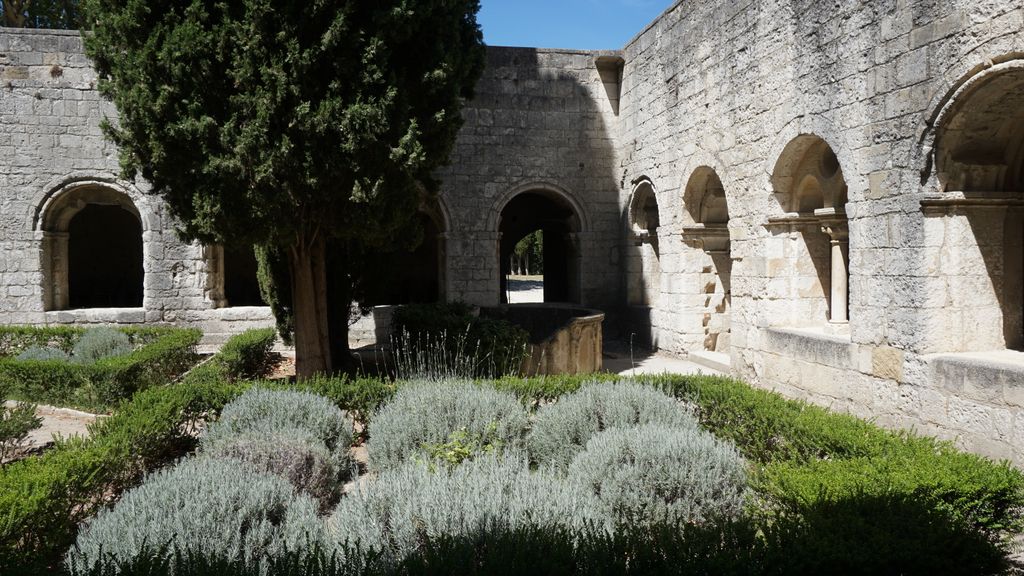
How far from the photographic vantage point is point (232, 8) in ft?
21.3

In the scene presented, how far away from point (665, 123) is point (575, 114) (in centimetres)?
215

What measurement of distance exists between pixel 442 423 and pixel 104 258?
45.9 ft

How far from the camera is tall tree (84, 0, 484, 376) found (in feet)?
A: 20.8

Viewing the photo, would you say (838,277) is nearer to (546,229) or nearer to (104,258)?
(546,229)

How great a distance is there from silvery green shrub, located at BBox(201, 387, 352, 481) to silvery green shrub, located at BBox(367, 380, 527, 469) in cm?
23

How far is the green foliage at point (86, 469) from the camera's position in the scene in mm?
3125

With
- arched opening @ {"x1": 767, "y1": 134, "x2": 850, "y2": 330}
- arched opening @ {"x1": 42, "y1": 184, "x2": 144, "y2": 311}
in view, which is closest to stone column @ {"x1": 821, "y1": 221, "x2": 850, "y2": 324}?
arched opening @ {"x1": 767, "y1": 134, "x2": 850, "y2": 330}

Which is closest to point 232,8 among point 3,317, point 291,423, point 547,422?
point 291,423

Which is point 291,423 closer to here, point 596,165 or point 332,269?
point 332,269

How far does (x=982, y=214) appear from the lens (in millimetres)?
5465

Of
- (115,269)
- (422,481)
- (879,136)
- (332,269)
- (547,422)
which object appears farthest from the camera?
(115,269)

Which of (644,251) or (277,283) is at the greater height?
(644,251)

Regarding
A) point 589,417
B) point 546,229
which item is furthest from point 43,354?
point 546,229

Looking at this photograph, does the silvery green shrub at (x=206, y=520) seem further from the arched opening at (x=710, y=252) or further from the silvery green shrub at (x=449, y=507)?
the arched opening at (x=710, y=252)
